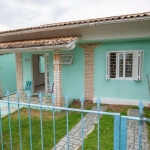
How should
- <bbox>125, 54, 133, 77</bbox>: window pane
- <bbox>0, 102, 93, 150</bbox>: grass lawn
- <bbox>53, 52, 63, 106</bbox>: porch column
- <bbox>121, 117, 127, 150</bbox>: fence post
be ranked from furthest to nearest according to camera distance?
<bbox>125, 54, 133, 77</bbox>: window pane
<bbox>53, 52, 63, 106</bbox>: porch column
<bbox>0, 102, 93, 150</bbox>: grass lawn
<bbox>121, 117, 127, 150</bbox>: fence post

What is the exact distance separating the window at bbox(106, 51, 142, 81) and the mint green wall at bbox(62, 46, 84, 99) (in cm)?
160

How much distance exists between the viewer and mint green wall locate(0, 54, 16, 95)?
11703 mm

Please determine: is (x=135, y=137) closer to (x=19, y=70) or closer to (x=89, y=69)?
(x=89, y=69)

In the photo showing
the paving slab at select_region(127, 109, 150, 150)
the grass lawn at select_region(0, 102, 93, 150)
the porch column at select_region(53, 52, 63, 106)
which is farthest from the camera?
the porch column at select_region(53, 52, 63, 106)

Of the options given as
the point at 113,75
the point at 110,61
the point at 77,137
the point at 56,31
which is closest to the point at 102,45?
the point at 110,61

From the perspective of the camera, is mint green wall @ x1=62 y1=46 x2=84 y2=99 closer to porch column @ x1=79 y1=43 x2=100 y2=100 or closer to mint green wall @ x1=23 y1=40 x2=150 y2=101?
mint green wall @ x1=23 y1=40 x2=150 y2=101

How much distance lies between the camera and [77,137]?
4902mm

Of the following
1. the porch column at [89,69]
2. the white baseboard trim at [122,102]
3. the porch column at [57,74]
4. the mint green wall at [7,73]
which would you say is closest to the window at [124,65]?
the porch column at [89,69]

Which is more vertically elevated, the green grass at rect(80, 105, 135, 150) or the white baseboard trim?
the white baseboard trim

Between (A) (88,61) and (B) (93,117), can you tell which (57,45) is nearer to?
(A) (88,61)

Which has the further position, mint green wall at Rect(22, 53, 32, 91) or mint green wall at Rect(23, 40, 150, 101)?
mint green wall at Rect(22, 53, 32, 91)

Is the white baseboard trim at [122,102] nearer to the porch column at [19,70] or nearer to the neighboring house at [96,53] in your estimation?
the neighboring house at [96,53]

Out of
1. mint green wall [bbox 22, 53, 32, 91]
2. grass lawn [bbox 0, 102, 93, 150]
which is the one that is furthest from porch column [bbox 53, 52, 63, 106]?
mint green wall [bbox 22, 53, 32, 91]

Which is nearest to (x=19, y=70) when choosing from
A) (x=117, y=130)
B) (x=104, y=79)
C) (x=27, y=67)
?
(x=27, y=67)
